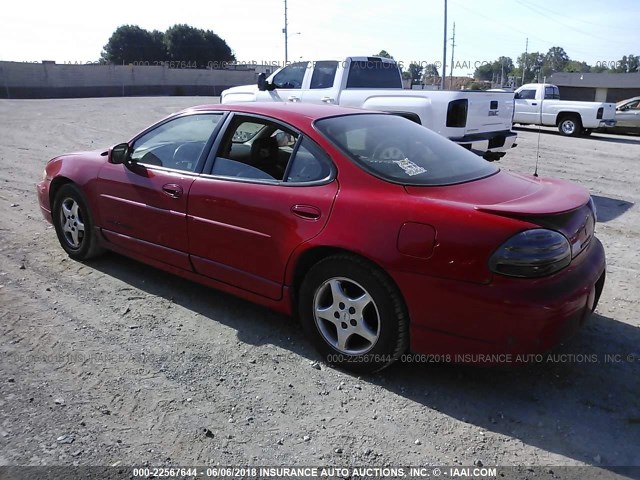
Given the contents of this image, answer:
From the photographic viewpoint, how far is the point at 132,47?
82.8 meters

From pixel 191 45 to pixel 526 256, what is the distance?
298ft

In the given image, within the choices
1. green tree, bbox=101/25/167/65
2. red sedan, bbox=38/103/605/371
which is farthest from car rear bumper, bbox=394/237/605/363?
green tree, bbox=101/25/167/65

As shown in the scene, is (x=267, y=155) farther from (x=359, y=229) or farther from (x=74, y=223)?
(x=74, y=223)

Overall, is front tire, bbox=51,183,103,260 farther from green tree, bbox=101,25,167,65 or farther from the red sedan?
green tree, bbox=101,25,167,65

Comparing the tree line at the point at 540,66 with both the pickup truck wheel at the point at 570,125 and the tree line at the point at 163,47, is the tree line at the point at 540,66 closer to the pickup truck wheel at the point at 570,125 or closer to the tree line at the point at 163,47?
the tree line at the point at 163,47

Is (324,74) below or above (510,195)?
above

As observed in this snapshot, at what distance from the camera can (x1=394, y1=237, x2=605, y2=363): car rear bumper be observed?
2768 millimetres

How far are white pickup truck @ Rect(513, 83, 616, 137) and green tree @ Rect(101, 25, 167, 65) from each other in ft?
243

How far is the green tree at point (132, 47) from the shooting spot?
81.8 metres

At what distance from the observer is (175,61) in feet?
273

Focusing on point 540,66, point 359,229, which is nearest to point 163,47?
point 540,66

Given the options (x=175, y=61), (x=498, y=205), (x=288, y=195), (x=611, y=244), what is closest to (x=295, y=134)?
(x=288, y=195)

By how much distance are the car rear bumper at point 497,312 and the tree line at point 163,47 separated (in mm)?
84120

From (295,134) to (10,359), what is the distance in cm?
233
